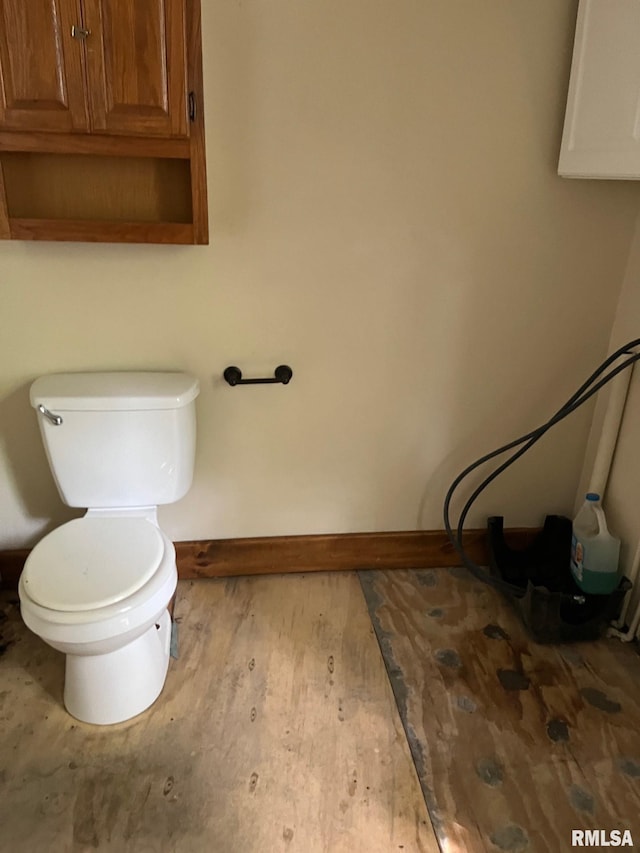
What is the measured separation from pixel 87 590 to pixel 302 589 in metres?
0.86

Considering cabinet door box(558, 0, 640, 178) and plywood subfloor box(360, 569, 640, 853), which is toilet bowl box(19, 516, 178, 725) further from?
cabinet door box(558, 0, 640, 178)

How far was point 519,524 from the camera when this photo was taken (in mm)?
2348

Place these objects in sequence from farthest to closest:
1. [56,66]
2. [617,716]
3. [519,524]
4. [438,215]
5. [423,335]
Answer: [519,524], [423,335], [438,215], [617,716], [56,66]

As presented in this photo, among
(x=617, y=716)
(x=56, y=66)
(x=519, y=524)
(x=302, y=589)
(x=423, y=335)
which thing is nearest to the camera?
(x=56, y=66)

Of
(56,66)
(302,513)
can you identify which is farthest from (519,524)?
(56,66)

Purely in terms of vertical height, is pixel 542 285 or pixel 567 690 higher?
pixel 542 285

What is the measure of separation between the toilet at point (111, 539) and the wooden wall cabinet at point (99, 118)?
17.1 inches

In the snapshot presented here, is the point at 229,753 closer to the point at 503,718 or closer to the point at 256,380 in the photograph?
the point at 503,718

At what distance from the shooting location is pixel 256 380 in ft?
6.50

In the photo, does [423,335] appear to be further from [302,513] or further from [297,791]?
[297,791]

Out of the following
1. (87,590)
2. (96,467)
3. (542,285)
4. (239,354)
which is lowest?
(87,590)

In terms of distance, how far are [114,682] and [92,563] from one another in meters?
0.32

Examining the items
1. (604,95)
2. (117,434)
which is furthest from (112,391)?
(604,95)

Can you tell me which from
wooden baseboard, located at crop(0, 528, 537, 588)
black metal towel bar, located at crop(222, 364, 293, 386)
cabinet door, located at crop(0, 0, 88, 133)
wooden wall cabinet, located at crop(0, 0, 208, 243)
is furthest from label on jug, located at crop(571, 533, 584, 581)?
cabinet door, located at crop(0, 0, 88, 133)
